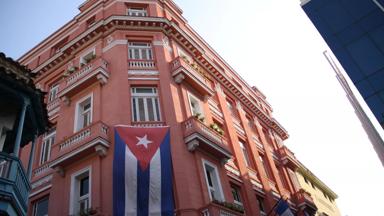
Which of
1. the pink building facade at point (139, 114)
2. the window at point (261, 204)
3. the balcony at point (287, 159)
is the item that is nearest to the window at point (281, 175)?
the pink building facade at point (139, 114)

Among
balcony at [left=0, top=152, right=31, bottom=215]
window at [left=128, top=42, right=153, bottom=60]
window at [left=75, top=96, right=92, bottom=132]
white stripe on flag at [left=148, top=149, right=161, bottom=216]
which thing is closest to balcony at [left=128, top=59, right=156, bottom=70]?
window at [left=128, top=42, right=153, bottom=60]

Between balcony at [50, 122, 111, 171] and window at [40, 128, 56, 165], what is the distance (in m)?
2.51

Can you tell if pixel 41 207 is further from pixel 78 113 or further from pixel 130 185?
pixel 130 185

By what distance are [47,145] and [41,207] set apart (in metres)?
3.83

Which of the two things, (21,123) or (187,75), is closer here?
(21,123)

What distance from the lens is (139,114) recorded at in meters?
17.5

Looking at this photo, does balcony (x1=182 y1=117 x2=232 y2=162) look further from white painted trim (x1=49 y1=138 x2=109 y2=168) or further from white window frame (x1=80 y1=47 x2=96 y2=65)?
white window frame (x1=80 y1=47 x2=96 y2=65)

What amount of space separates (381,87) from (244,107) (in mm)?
14324

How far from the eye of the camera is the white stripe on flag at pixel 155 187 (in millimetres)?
11656

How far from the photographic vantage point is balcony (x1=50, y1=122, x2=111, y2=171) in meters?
15.5

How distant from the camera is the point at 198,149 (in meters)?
16.7

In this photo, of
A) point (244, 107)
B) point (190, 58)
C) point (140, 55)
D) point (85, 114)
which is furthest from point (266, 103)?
point (85, 114)

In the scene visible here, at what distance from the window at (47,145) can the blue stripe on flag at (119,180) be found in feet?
27.0

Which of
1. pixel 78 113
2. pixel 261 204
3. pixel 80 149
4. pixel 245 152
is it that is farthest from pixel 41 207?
pixel 245 152
